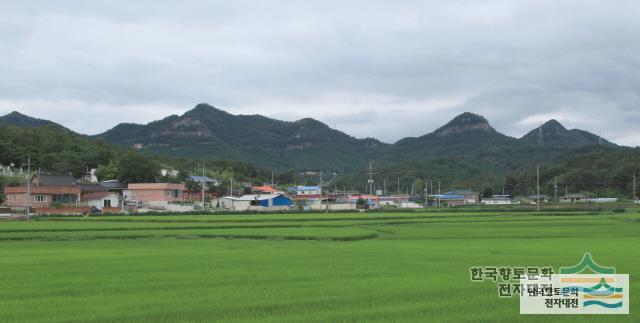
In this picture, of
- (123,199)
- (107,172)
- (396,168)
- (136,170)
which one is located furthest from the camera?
(396,168)

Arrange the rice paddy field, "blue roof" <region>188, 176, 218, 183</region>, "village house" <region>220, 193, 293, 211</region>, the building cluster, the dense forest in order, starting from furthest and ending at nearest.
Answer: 1. "blue roof" <region>188, 176, 218, 183</region>
2. the dense forest
3. "village house" <region>220, 193, 293, 211</region>
4. the building cluster
5. the rice paddy field

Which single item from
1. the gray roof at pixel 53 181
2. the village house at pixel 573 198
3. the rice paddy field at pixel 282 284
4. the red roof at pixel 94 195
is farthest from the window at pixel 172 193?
the village house at pixel 573 198

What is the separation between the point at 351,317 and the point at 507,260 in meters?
9.38

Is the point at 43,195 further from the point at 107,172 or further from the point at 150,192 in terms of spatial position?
the point at 107,172

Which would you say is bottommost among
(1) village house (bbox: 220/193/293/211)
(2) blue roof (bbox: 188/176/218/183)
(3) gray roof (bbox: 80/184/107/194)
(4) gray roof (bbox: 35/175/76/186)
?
(1) village house (bbox: 220/193/293/211)

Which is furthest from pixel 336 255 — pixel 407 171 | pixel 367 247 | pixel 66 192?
pixel 407 171

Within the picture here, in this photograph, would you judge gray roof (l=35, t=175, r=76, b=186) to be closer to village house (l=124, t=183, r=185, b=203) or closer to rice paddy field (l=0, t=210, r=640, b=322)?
village house (l=124, t=183, r=185, b=203)

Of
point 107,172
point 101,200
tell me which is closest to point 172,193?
point 101,200

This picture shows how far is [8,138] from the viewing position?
312 ft

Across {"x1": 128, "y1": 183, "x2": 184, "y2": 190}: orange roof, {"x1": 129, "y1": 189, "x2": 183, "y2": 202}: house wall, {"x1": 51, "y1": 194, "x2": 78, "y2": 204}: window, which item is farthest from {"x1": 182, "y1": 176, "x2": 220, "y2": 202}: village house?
{"x1": 51, "y1": 194, "x2": 78, "y2": 204}: window

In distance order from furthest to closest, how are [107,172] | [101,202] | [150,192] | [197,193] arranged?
[197,193], [107,172], [150,192], [101,202]

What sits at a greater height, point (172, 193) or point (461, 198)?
point (172, 193)

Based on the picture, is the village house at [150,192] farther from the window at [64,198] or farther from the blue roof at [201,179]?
the blue roof at [201,179]

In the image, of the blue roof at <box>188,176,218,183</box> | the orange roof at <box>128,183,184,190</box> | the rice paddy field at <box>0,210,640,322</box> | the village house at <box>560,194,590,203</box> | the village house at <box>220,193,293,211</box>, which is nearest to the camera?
the rice paddy field at <box>0,210,640,322</box>
